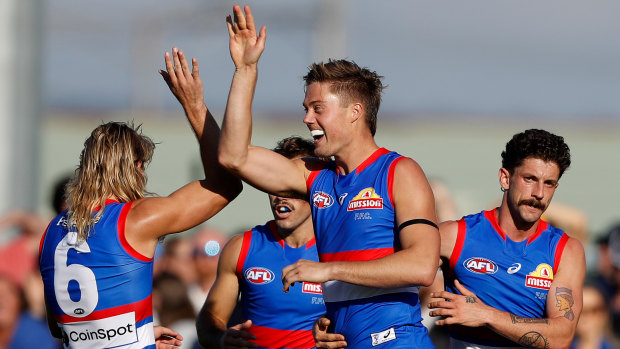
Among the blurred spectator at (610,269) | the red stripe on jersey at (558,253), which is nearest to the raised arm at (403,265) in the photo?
the red stripe on jersey at (558,253)

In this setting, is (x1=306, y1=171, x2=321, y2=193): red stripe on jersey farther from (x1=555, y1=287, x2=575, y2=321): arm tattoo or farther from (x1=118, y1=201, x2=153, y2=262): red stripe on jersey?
(x1=555, y1=287, x2=575, y2=321): arm tattoo

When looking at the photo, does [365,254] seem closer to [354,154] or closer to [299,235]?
→ [354,154]

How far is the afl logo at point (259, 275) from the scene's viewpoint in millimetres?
6609

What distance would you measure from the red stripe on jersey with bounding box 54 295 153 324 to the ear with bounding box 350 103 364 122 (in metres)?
1.62

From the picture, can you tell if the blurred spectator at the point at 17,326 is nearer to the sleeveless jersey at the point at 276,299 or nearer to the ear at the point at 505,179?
the sleeveless jersey at the point at 276,299

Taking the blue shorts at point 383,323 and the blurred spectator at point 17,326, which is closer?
the blue shorts at point 383,323

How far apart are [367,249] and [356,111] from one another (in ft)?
2.79

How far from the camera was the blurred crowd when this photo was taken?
871 cm

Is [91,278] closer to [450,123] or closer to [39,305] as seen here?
[39,305]

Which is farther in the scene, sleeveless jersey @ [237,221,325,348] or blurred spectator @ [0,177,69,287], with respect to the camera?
blurred spectator @ [0,177,69,287]

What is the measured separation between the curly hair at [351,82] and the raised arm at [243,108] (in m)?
0.42

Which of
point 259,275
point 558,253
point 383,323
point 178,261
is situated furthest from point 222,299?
point 178,261

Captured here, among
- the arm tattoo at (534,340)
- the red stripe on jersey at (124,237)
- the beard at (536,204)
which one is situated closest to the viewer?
the red stripe on jersey at (124,237)

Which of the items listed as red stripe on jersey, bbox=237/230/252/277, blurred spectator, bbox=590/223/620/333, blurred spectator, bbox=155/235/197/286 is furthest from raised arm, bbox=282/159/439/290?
blurred spectator, bbox=155/235/197/286
